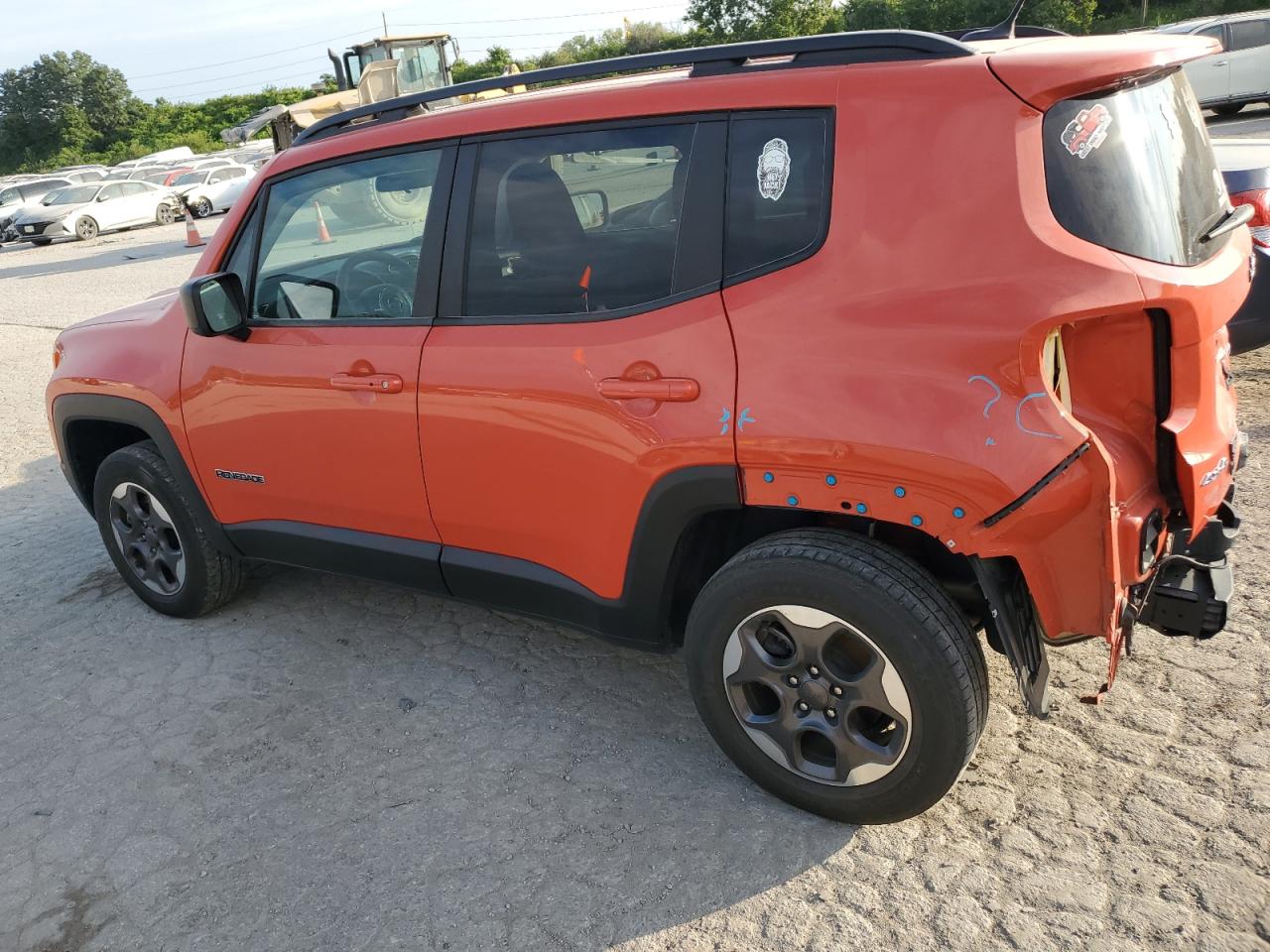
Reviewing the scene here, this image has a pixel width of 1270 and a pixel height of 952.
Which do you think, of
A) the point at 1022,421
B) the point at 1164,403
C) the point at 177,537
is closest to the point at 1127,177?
the point at 1164,403

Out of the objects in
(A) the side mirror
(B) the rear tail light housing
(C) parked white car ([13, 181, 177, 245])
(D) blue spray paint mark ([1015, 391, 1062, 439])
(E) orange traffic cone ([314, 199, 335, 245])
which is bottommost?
(C) parked white car ([13, 181, 177, 245])

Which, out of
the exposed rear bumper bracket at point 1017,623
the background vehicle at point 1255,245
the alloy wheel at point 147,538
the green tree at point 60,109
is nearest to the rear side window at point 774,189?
the exposed rear bumper bracket at point 1017,623

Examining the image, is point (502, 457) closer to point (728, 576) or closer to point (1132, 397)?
point (728, 576)

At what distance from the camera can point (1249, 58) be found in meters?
17.4

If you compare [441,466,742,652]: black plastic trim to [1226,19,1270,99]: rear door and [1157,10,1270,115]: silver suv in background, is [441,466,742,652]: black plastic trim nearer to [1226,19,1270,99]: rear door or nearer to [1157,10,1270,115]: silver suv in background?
[1157,10,1270,115]: silver suv in background

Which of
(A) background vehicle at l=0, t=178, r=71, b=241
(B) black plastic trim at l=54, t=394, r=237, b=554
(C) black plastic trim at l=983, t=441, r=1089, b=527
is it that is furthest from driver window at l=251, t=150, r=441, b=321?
(A) background vehicle at l=0, t=178, r=71, b=241

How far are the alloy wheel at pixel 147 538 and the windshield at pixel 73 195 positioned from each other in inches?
1055

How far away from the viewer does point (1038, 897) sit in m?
2.46

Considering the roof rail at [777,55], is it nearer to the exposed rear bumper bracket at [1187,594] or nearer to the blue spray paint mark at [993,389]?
the blue spray paint mark at [993,389]

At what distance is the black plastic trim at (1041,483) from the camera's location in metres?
2.24

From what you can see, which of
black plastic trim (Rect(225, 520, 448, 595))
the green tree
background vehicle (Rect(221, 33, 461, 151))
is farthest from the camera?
the green tree

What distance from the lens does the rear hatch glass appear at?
7.53 ft

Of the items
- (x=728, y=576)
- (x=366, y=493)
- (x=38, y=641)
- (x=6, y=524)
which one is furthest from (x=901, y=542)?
(x=6, y=524)

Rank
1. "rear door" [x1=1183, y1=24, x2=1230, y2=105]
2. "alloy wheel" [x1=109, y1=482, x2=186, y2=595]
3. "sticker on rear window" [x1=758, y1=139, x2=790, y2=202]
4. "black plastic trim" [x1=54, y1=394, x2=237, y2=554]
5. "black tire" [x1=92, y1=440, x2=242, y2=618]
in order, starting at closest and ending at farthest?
"sticker on rear window" [x1=758, y1=139, x2=790, y2=202] → "black plastic trim" [x1=54, y1=394, x2=237, y2=554] → "black tire" [x1=92, y1=440, x2=242, y2=618] → "alloy wheel" [x1=109, y1=482, x2=186, y2=595] → "rear door" [x1=1183, y1=24, x2=1230, y2=105]
